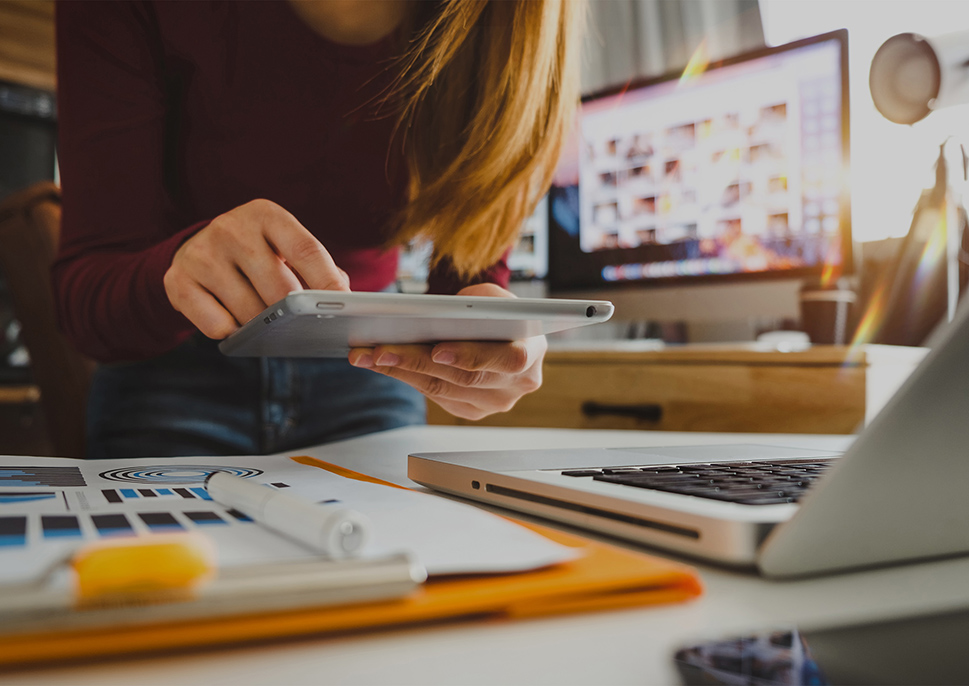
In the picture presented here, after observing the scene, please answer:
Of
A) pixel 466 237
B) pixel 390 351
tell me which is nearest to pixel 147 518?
pixel 390 351

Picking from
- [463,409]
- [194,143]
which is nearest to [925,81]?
Result: [463,409]

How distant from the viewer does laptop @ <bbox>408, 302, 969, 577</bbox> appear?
0.22 meters

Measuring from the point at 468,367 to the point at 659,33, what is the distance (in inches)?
88.5

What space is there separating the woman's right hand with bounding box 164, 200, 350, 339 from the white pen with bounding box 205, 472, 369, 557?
0.80 feet

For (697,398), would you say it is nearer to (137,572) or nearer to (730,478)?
(730,478)

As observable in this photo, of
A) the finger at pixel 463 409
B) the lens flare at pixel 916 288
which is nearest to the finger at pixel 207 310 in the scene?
the finger at pixel 463 409

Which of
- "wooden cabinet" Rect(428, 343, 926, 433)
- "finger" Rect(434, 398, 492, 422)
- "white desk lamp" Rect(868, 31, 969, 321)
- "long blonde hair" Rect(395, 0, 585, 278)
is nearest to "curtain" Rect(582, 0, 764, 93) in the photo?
"white desk lamp" Rect(868, 31, 969, 321)

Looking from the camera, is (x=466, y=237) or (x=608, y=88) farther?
(x=608, y=88)

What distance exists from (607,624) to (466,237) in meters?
0.66

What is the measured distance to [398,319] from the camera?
37 centimetres

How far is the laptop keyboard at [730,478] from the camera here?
0.27 meters

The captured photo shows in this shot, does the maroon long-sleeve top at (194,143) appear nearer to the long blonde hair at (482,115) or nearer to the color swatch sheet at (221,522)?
the long blonde hair at (482,115)

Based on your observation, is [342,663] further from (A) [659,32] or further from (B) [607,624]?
(A) [659,32]

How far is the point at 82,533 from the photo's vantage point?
0.22 meters
